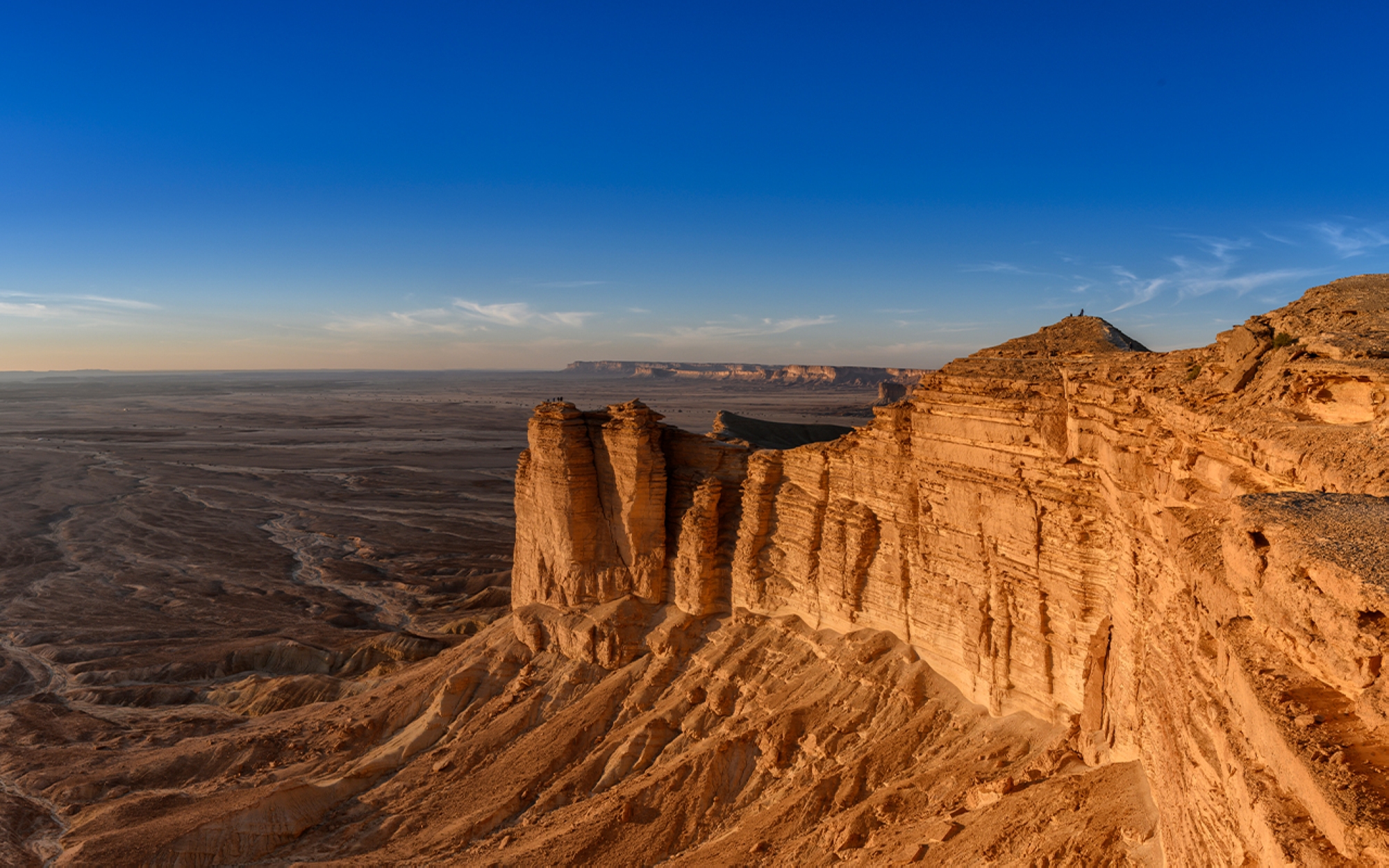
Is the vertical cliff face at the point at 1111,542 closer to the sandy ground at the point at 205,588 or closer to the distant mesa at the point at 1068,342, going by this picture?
the distant mesa at the point at 1068,342

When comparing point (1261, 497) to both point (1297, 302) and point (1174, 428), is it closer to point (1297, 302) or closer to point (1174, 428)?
point (1174, 428)

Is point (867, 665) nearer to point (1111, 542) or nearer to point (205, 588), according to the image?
point (1111, 542)

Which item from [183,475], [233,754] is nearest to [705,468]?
[233,754]

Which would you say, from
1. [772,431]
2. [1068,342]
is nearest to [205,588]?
[772,431]

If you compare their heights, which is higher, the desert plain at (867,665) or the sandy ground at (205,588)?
the desert plain at (867,665)

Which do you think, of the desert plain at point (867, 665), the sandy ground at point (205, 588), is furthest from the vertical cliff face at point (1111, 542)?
the sandy ground at point (205, 588)

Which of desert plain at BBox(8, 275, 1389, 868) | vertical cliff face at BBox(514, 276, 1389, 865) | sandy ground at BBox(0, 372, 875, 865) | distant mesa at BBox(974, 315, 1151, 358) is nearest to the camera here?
vertical cliff face at BBox(514, 276, 1389, 865)

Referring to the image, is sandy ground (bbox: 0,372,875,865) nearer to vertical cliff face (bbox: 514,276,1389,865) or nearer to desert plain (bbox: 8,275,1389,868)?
desert plain (bbox: 8,275,1389,868)

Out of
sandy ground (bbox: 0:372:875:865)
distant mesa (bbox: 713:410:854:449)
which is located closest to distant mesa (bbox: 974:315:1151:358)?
distant mesa (bbox: 713:410:854:449)
